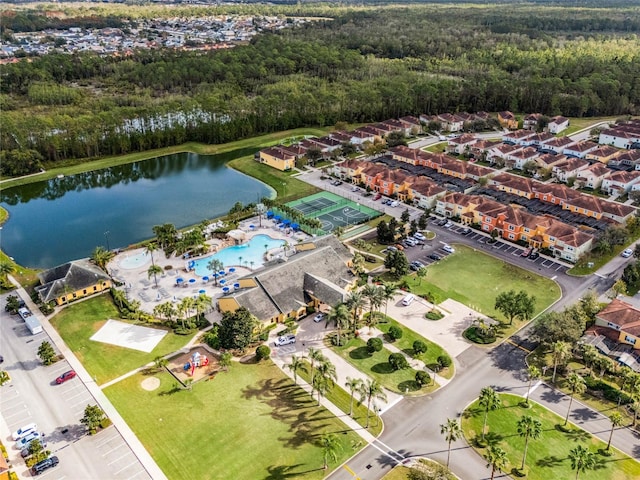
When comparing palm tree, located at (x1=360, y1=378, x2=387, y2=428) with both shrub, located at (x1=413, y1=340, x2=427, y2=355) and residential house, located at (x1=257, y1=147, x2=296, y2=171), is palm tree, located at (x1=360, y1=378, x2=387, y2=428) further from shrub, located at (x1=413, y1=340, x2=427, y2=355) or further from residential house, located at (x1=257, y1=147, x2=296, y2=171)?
residential house, located at (x1=257, y1=147, x2=296, y2=171)

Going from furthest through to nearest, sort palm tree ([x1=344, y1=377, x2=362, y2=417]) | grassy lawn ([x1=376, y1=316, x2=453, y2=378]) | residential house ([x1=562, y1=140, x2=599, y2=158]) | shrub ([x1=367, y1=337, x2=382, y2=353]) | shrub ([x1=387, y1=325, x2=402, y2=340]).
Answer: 1. residential house ([x1=562, y1=140, x2=599, y2=158])
2. shrub ([x1=387, y1=325, x2=402, y2=340])
3. shrub ([x1=367, y1=337, x2=382, y2=353])
4. grassy lawn ([x1=376, y1=316, x2=453, y2=378])
5. palm tree ([x1=344, y1=377, x2=362, y2=417])

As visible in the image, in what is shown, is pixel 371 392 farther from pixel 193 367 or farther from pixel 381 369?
pixel 193 367

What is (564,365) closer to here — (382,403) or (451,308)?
(451,308)

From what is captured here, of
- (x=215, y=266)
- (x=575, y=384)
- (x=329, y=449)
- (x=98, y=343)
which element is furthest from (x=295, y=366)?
(x=575, y=384)

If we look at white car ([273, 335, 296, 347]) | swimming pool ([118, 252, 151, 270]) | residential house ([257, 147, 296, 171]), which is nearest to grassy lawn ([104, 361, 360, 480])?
white car ([273, 335, 296, 347])

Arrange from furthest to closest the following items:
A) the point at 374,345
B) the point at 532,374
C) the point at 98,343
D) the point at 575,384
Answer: the point at 98,343 → the point at 374,345 → the point at 532,374 → the point at 575,384

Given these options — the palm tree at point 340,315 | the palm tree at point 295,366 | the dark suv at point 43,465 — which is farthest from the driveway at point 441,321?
the dark suv at point 43,465
